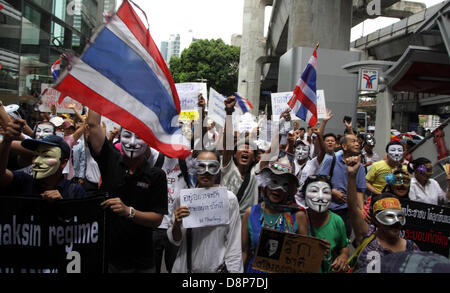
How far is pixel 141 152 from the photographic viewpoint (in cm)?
354

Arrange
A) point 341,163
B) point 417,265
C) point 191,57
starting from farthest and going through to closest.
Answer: point 191,57 → point 341,163 → point 417,265

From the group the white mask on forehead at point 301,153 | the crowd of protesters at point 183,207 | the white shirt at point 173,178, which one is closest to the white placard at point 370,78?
the white mask on forehead at point 301,153

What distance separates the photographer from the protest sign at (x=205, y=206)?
3289 millimetres

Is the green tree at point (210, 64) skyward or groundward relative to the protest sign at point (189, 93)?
skyward

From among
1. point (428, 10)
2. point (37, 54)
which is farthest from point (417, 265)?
point (428, 10)

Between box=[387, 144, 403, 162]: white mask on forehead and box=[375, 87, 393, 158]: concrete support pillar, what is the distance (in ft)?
22.0

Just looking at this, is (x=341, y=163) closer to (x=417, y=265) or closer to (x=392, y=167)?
(x=392, y=167)

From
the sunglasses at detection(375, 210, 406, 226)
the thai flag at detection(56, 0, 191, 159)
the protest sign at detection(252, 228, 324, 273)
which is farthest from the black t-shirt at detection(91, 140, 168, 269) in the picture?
the sunglasses at detection(375, 210, 406, 226)

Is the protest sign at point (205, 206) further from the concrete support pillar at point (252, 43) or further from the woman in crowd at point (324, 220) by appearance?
the concrete support pillar at point (252, 43)

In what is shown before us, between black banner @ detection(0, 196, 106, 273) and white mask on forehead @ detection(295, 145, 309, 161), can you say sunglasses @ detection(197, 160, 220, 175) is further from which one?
white mask on forehead @ detection(295, 145, 309, 161)

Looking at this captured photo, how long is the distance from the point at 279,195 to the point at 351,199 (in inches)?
28.8

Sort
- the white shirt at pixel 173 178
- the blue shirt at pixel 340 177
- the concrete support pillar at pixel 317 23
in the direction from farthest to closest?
the concrete support pillar at pixel 317 23, the blue shirt at pixel 340 177, the white shirt at pixel 173 178

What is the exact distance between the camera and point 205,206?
331cm
